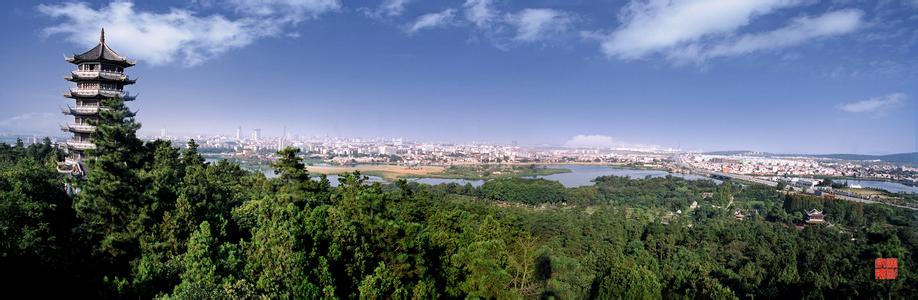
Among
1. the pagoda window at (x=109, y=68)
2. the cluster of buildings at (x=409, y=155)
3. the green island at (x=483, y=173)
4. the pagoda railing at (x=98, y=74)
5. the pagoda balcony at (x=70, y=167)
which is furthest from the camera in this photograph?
the cluster of buildings at (x=409, y=155)

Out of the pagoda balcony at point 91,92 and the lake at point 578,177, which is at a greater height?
the pagoda balcony at point 91,92

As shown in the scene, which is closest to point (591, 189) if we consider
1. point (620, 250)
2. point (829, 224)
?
point (829, 224)

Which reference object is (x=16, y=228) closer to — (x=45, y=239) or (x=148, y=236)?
(x=45, y=239)

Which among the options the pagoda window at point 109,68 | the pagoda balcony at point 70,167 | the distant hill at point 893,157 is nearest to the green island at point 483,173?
the pagoda balcony at point 70,167

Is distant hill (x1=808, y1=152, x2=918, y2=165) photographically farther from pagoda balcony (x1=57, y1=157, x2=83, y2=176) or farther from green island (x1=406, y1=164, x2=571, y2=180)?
pagoda balcony (x1=57, y1=157, x2=83, y2=176)

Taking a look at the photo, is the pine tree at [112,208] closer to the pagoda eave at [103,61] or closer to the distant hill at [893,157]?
the pagoda eave at [103,61]

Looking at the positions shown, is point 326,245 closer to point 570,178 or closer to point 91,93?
point 91,93

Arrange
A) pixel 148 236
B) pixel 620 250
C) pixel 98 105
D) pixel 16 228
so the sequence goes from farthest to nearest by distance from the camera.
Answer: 1. pixel 620 250
2. pixel 98 105
3. pixel 148 236
4. pixel 16 228
